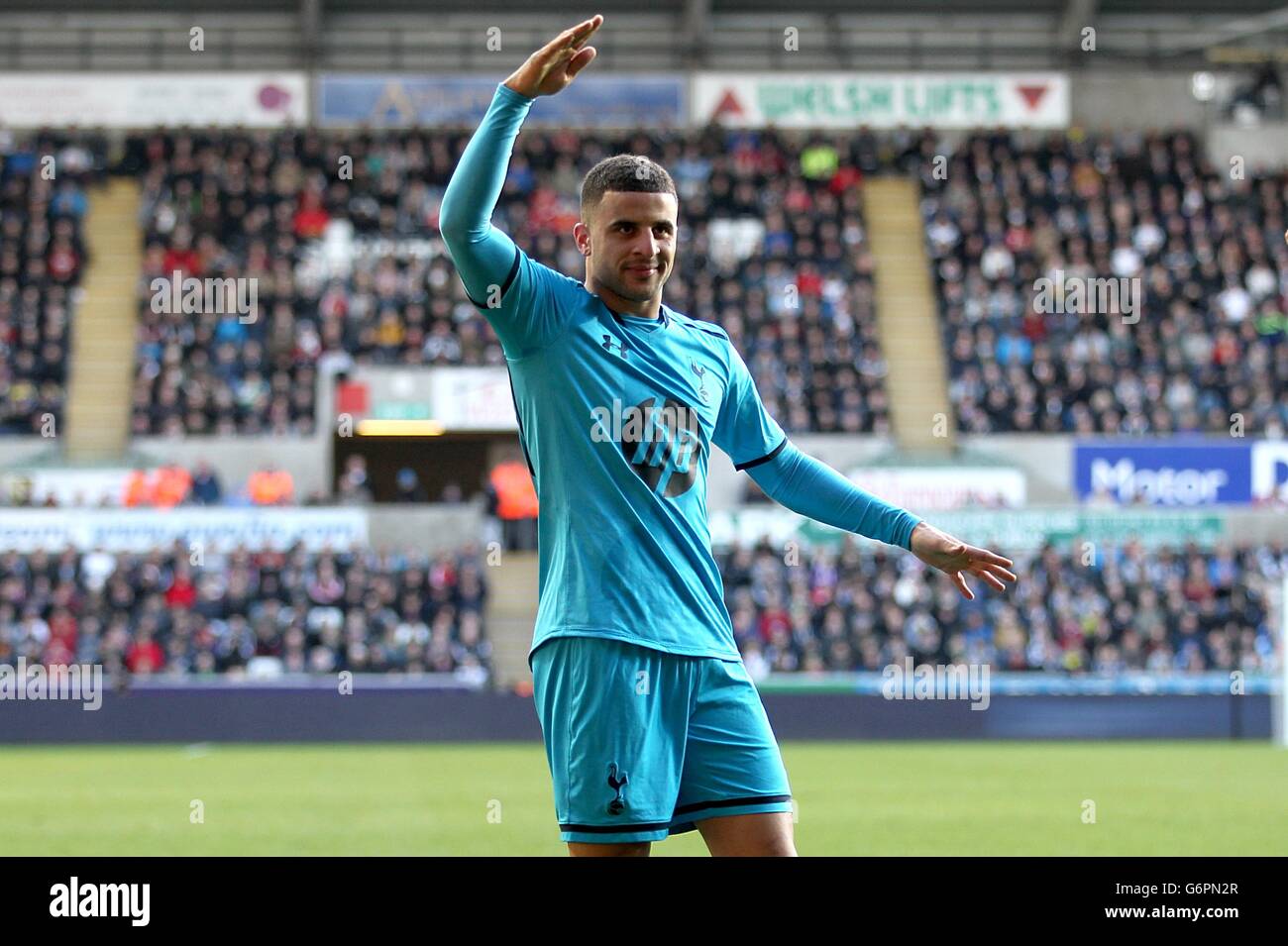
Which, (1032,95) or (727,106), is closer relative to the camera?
(727,106)

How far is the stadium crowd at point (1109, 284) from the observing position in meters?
28.9

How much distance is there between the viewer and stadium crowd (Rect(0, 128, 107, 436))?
28953 mm

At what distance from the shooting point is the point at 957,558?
4523 millimetres

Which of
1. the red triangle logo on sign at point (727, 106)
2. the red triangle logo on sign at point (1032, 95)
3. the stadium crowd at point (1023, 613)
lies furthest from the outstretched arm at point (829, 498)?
the red triangle logo on sign at point (1032, 95)

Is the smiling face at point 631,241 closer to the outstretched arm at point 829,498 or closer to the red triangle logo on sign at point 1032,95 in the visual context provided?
the outstretched arm at point 829,498

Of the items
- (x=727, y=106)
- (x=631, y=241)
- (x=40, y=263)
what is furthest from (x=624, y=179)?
(x=727, y=106)

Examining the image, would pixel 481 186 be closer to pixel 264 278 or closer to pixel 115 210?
pixel 264 278

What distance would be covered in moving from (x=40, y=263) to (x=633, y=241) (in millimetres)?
29104

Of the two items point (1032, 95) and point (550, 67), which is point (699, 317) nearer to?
point (1032, 95)

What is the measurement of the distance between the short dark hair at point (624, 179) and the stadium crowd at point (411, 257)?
24.3m

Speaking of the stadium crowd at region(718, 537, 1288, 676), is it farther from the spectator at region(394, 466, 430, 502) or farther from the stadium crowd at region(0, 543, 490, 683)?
the spectator at region(394, 466, 430, 502)

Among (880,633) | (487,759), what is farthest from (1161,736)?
(487,759)

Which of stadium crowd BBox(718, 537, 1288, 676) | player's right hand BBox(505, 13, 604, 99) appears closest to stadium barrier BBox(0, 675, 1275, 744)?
stadium crowd BBox(718, 537, 1288, 676)

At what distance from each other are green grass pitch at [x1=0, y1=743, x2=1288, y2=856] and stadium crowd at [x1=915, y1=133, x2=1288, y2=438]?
7.58 m
